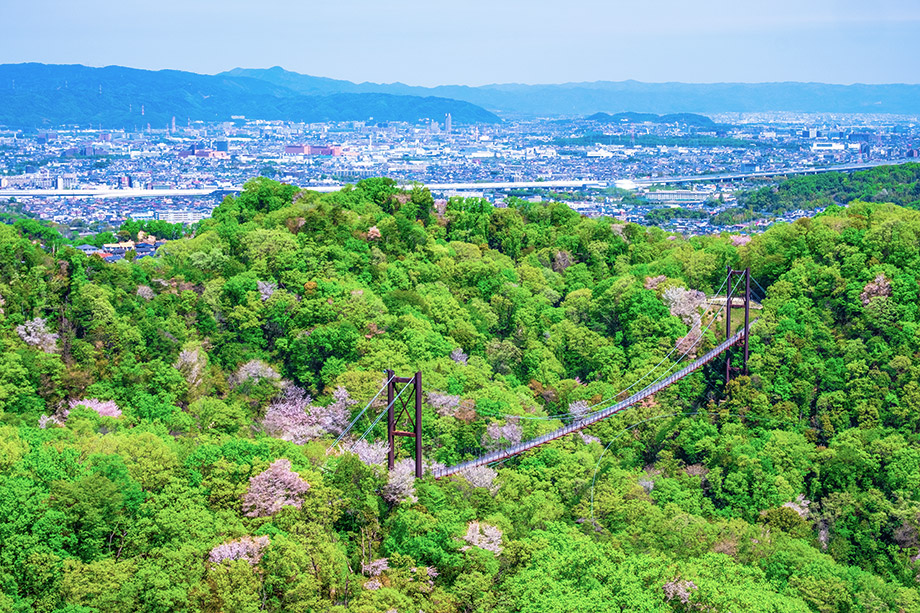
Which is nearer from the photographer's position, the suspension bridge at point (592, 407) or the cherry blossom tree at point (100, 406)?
the suspension bridge at point (592, 407)

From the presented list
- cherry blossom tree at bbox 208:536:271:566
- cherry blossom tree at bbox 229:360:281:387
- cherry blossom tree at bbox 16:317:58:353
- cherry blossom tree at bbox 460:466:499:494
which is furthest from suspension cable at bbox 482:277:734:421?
cherry blossom tree at bbox 16:317:58:353

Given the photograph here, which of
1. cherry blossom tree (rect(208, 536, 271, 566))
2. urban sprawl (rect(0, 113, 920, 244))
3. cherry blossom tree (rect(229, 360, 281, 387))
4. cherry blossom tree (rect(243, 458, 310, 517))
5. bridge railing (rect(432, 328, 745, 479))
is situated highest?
cherry blossom tree (rect(243, 458, 310, 517))

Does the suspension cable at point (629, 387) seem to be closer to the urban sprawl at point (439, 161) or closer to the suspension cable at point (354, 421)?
the suspension cable at point (354, 421)

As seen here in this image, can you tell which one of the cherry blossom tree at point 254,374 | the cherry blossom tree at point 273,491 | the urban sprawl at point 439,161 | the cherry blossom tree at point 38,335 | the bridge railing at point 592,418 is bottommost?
the urban sprawl at point 439,161

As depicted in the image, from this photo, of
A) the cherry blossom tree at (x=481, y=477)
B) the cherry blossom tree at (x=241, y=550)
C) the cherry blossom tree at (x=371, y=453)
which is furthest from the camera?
the cherry blossom tree at (x=481, y=477)

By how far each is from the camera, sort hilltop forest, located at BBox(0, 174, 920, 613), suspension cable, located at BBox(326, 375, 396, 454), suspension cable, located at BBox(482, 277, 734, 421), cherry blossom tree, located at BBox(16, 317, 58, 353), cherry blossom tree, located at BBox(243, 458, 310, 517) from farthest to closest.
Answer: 1. suspension cable, located at BBox(482, 277, 734, 421)
2. cherry blossom tree, located at BBox(16, 317, 58, 353)
3. suspension cable, located at BBox(326, 375, 396, 454)
4. cherry blossom tree, located at BBox(243, 458, 310, 517)
5. hilltop forest, located at BBox(0, 174, 920, 613)

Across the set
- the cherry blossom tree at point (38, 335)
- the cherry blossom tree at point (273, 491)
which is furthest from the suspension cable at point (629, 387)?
the cherry blossom tree at point (38, 335)

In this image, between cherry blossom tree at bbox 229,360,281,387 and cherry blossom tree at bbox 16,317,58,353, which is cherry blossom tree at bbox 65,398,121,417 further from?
cherry blossom tree at bbox 229,360,281,387

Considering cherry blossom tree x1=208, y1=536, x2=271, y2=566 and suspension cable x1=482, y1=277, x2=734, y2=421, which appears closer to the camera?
cherry blossom tree x1=208, y1=536, x2=271, y2=566
